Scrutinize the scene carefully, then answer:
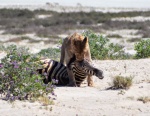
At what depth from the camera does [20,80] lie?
26.9 ft

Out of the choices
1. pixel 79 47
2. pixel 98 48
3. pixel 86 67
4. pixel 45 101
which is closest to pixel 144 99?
pixel 45 101

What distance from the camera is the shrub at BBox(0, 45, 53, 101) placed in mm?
8047

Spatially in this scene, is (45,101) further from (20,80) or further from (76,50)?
(76,50)

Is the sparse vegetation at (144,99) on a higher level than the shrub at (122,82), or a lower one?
lower

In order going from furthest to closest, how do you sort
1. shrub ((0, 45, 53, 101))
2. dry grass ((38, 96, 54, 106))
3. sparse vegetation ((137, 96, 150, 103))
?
1. sparse vegetation ((137, 96, 150, 103))
2. shrub ((0, 45, 53, 101))
3. dry grass ((38, 96, 54, 106))

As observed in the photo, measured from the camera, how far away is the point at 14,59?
8562 mm

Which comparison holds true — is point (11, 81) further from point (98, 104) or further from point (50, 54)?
point (50, 54)

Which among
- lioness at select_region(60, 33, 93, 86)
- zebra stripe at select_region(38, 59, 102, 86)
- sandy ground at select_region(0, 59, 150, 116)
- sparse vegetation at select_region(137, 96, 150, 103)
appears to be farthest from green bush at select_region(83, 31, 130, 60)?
sparse vegetation at select_region(137, 96, 150, 103)

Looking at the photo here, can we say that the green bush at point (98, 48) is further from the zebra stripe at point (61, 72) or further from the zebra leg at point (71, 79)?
the zebra leg at point (71, 79)

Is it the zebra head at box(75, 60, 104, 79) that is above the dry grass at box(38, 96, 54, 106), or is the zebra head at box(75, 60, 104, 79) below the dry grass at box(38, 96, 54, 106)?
above

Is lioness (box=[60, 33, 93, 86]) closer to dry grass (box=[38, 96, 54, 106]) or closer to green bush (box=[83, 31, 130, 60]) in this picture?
dry grass (box=[38, 96, 54, 106])

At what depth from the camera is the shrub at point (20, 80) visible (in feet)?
26.4

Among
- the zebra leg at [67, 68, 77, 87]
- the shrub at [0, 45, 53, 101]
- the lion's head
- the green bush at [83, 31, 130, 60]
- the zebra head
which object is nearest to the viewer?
the shrub at [0, 45, 53, 101]

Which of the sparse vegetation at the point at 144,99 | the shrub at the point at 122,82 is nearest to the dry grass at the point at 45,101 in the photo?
the sparse vegetation at the point at 144,99
